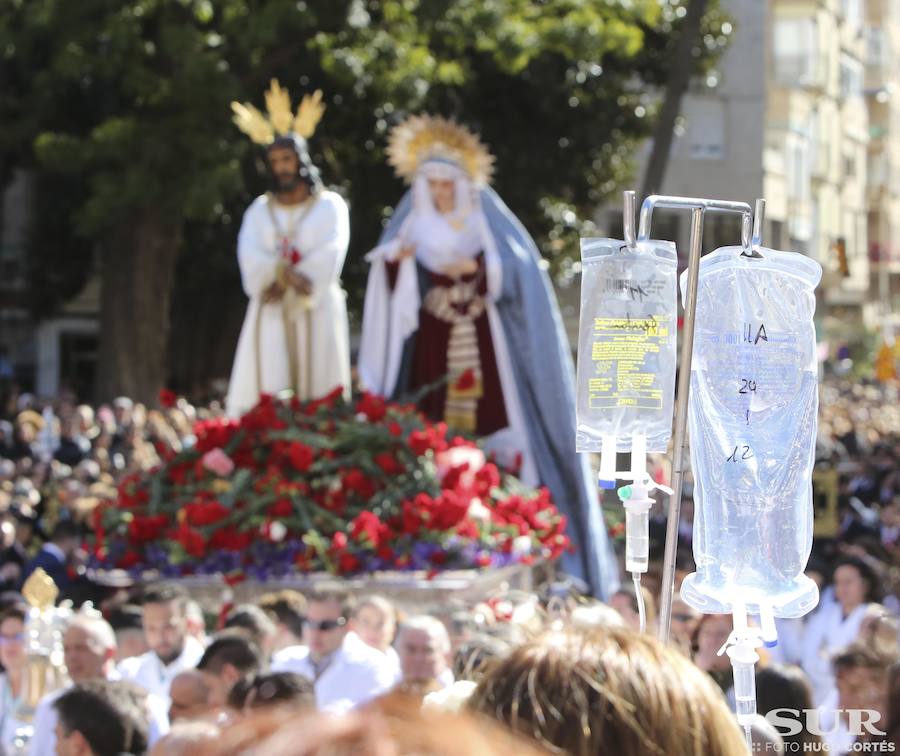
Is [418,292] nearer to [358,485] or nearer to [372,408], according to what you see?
[372,408]

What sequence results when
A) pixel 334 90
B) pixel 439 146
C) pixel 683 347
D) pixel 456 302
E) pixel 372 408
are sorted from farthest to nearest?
1. pixel 334 90
2. pixel 456 302
3. pixel 439 146
4. pixel 372 408
5. pixel 683 347

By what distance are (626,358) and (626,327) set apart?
64 millimetres

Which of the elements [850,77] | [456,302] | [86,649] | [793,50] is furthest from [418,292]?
[850,77]

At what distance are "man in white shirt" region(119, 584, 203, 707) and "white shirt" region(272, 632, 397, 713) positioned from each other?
0.49 meters

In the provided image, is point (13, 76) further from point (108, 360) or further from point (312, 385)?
point (312, 385)

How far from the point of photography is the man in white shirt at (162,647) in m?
5.98

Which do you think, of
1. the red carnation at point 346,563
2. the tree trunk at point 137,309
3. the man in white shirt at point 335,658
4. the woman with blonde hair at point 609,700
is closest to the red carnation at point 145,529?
the red carnation at point 346,563

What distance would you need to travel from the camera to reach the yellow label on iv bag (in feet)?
11.0

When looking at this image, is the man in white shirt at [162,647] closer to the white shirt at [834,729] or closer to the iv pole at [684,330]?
the white shirt at [834,729]

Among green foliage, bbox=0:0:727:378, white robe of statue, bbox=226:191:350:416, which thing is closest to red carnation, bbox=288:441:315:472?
white robe of statue, bbox=226:191:350:416

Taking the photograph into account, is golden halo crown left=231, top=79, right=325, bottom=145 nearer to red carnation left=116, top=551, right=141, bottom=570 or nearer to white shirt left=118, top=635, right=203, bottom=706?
red carnation left=116, top=551, right=141, bottom=570

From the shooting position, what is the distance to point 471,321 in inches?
410

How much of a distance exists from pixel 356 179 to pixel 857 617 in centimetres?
1651

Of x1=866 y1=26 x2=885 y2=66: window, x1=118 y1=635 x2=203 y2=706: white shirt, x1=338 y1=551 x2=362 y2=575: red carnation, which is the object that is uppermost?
x1=866 y1=26 x2=885 y2=66: window
